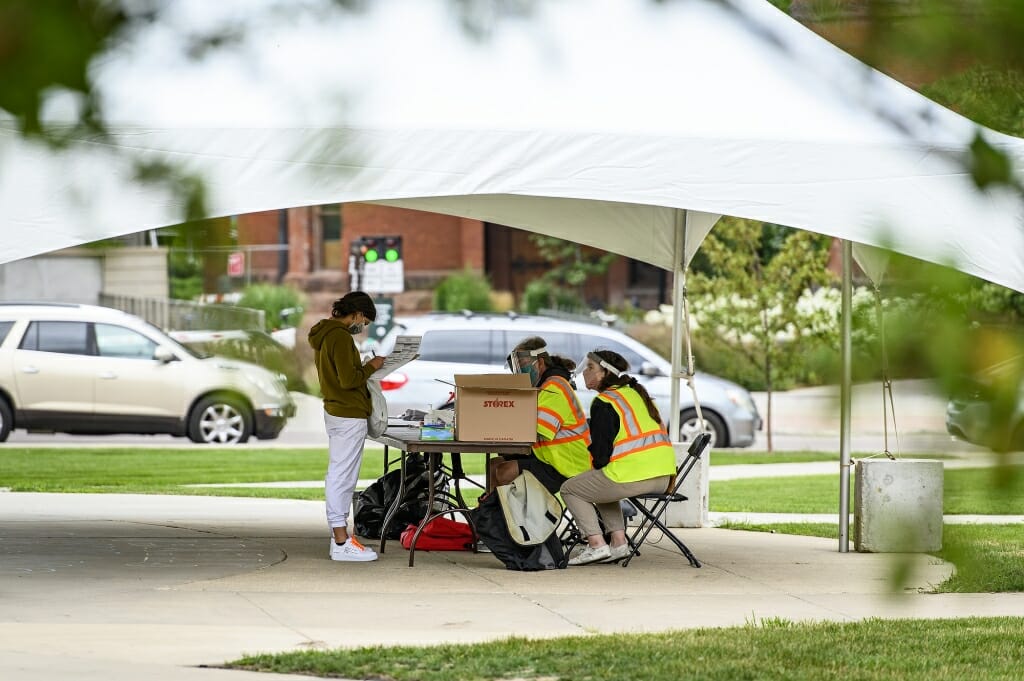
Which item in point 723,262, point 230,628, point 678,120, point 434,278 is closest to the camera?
point 230,628

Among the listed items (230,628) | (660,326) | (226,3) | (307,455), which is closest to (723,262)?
(307,455)

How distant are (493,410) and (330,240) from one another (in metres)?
29.3

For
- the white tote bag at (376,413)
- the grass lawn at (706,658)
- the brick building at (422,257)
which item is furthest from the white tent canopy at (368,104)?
the brick building at (422,257)

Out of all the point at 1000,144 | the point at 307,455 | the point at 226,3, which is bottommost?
the point at 307,455

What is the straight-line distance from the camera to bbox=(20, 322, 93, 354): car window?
18.0 meters

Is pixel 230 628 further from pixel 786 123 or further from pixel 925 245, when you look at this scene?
pixel 925 245

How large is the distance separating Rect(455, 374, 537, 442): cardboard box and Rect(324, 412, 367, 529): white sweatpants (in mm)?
606

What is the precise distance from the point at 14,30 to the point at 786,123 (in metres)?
6.33

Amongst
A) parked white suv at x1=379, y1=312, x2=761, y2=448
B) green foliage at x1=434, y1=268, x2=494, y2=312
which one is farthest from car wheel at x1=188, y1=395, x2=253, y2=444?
green foliage at x1=434, y1=268, x2=494, y2=312

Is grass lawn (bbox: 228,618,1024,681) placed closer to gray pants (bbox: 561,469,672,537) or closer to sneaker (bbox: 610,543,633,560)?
gray pants (bbox: 561,469,672,537)

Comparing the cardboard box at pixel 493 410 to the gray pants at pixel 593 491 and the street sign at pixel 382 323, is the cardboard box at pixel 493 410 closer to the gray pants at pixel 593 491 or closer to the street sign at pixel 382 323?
the gray pants at pixel 593 491

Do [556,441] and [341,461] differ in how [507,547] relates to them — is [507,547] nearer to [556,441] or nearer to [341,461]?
[556,441]

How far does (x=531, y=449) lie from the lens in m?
8.62

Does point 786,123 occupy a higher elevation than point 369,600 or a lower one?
higher
